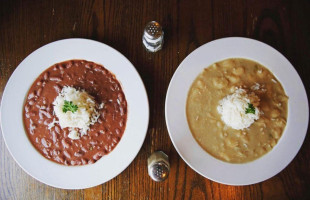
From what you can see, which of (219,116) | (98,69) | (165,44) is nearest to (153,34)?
(165,44)

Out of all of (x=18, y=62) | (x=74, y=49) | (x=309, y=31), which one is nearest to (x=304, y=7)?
(x=309, y=31)

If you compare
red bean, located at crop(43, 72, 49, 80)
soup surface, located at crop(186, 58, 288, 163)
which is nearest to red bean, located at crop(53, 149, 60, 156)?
red bean, located at crop(43, 72, 49, 80)

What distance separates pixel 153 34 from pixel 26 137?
1.38 m

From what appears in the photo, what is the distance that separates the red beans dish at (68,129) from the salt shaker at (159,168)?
0.35m

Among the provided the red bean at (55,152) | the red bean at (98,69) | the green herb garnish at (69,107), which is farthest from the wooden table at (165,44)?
the green herb garnish at (69,107)

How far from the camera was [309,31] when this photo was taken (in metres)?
2.71

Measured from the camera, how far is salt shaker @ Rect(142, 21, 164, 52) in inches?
96.3

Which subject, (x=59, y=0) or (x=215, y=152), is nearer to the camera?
(x=215, y=152)

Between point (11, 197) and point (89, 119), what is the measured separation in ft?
3.39

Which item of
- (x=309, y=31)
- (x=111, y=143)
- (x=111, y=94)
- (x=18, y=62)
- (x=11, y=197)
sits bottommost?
(x=11, y=197)

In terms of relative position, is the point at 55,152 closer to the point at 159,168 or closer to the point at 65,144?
the point at 65,144

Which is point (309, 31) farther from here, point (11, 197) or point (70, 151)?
point (11, 197)

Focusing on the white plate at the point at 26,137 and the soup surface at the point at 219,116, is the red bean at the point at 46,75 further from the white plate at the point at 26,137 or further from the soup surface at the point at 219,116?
the soup surface at the point at 219,116

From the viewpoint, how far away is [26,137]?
253 centimetres
